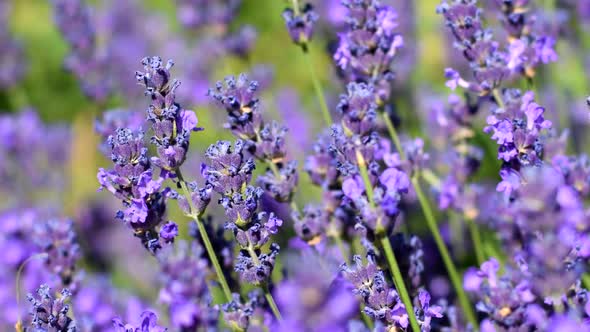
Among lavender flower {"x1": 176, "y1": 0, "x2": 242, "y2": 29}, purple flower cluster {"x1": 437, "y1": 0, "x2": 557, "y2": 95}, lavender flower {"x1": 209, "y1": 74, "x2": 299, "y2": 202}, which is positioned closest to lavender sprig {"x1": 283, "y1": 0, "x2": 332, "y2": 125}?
lavender flower {"x1": 209, "y1": 74, "x2": 299, "y2": 202}

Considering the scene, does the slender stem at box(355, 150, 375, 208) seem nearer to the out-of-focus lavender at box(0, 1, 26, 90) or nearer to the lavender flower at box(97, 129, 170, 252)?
the lavender flower at box(97, 129, 170, 252)

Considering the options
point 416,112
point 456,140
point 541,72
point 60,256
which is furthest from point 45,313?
point 541,72

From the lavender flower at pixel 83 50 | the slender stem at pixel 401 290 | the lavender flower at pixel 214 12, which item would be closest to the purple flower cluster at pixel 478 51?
the slender stem at pixel 401 290

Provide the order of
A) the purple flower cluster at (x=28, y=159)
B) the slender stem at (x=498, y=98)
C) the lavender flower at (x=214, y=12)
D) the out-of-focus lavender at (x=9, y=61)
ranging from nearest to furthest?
the slender stem at (x=498, y=98), the lavender flower at (x=214, y=12), the purple flower cluster at (x=28, y=159), the out-of-focus lavender at (x=9, y=61)

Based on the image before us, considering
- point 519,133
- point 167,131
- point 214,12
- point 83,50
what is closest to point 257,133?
point 167,131

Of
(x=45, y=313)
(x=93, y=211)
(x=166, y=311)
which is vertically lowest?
(x=45, y=313)

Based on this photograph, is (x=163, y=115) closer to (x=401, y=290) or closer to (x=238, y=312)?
(x=238, y=312)

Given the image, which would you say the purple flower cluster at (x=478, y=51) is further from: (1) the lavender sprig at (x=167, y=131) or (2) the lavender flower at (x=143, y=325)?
(2) the lavender flower at (x=143, y=325)

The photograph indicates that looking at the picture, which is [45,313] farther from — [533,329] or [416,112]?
[416,112]
